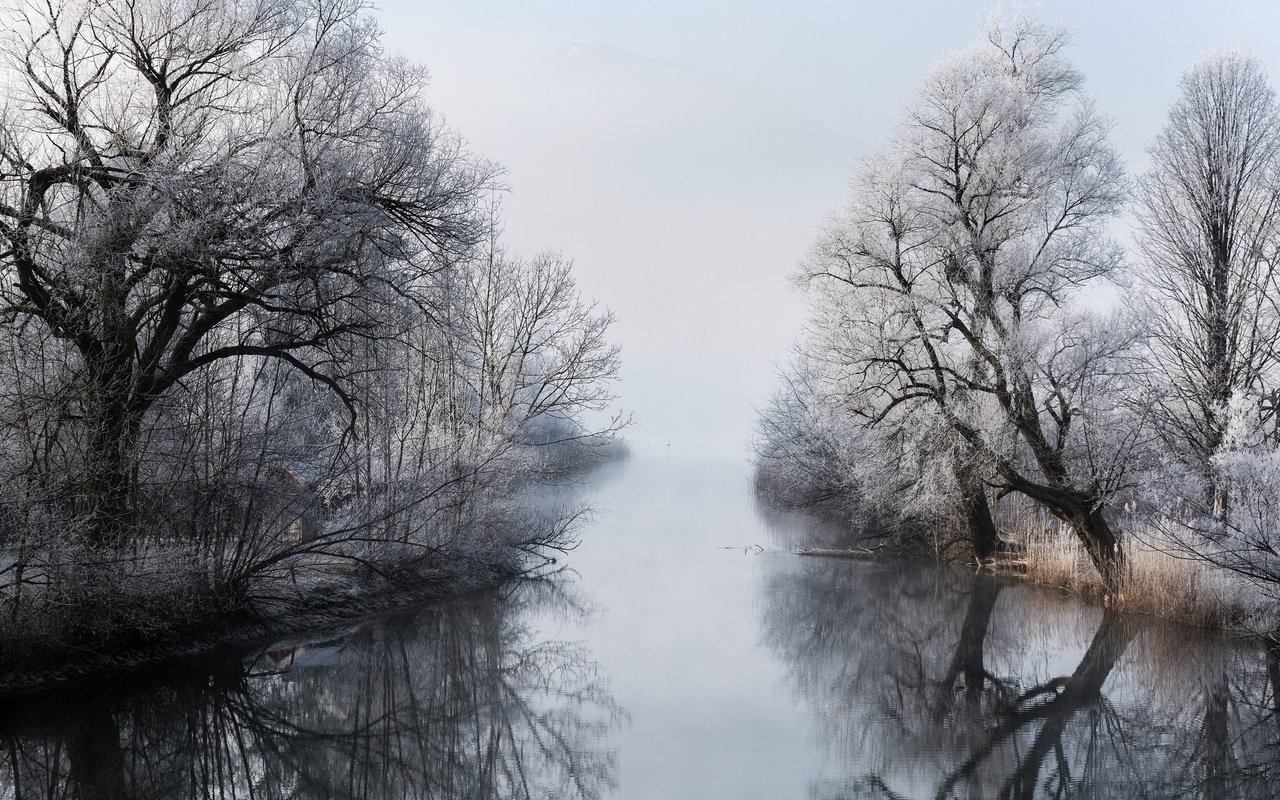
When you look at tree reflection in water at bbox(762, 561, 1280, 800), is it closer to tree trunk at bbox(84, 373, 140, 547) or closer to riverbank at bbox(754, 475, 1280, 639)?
riverbank at bbox(754, 475, 1280, 639)

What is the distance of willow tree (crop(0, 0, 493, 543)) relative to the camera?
9.59m

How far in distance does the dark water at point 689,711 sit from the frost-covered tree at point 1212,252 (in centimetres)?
349

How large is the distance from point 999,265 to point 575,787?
1295cm

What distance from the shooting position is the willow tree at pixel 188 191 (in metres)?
9.59

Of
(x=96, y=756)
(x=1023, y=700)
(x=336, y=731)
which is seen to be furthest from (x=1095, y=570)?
(x=96, y=756)

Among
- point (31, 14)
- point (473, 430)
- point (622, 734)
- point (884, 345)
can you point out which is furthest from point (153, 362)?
point (884, 345)

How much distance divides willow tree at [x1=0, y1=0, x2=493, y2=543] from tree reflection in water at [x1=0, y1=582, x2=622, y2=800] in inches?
75.6

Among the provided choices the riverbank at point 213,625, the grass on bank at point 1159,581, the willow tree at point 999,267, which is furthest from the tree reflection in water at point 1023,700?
the riverbank at point 213,625

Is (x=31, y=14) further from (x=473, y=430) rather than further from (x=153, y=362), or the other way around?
(x=473, y=430)

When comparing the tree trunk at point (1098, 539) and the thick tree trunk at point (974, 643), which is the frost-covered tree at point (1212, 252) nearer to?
the tree trunk at point (1098, 539)

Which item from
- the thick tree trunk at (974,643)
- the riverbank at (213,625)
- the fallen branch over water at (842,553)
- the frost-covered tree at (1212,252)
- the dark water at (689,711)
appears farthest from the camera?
the fallen branch over water at (842,553)

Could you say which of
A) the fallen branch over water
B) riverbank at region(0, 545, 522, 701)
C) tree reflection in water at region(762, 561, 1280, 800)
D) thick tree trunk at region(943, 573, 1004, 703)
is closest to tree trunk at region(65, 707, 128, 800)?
riverbank at region(0, 545, 522, 701)

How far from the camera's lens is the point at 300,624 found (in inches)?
496

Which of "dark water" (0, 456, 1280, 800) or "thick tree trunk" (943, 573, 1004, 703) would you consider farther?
"thick tree trunk" (943, 573, 1004, 703)
